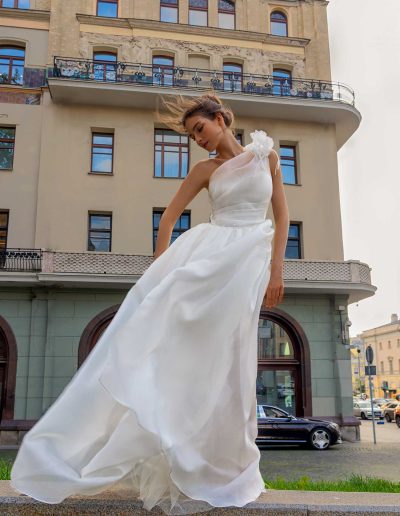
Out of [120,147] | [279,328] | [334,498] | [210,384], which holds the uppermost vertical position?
[120,147]

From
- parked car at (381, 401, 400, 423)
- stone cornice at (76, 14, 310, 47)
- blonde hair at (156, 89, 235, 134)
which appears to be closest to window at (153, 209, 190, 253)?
stone cornice at (76, 14, 310, 47)

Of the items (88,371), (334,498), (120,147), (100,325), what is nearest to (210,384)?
(88,371)

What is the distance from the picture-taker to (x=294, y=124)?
80.0ft

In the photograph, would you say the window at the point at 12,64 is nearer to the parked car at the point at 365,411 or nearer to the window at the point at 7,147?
the window at the point at 7,147

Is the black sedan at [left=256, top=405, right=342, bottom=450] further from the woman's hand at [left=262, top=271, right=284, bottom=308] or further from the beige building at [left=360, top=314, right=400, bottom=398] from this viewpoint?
the beige building at [left=360, top=314, right=400, bottom=398]

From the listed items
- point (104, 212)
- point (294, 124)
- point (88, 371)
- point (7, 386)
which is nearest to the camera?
point (88, 371)

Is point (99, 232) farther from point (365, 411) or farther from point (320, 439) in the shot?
point (365, 411)

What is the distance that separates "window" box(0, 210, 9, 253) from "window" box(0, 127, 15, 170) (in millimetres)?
1954

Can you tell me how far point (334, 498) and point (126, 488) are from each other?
106cm

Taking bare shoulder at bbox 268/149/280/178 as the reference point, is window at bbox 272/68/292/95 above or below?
above

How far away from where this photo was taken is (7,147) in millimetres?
22547

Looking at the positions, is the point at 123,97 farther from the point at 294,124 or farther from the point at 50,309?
the point at 50,309

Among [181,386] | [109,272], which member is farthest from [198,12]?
[181,386]

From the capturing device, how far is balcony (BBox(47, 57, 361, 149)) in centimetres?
2227
